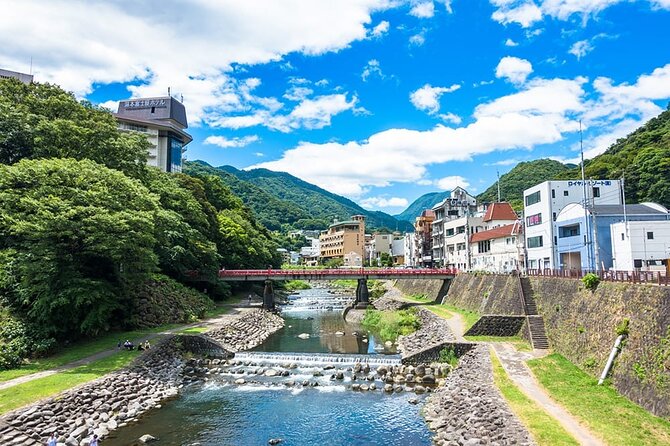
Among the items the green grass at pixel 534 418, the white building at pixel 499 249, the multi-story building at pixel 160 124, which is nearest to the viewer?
the green grass at pixel 534 418

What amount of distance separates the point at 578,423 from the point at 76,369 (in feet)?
76.1

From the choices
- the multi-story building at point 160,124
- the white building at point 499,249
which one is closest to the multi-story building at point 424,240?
the white building at point 499,249

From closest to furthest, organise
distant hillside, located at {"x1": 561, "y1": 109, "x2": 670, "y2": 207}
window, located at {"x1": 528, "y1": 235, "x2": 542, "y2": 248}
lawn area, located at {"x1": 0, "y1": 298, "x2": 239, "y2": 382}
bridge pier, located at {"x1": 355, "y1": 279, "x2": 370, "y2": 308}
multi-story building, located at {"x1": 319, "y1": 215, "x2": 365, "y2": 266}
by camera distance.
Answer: lawn area, located at {"x1": 0, "y1": 298, "x2": 239, "y2": 382}, window, located at {"x1": 528, "y1": 235, "x2": 542, "y2": 248}, bridge pier, located at {"x1": 355, "y1": 279, "x2": 370, "y2": 308}, distant hillside, located at {"x1": 561, "y1": 109, "x2": 670, "y2": 207}, multi-story building, located at {"x1": 319, "y1": 215, "x2": 365, "y2": 266}

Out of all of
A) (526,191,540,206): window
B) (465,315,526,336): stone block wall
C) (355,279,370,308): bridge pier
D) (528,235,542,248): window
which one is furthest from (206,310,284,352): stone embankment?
Answer: (526,191,540,206): window

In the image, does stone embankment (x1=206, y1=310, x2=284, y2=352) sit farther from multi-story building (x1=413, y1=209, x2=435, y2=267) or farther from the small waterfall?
multi-story building (x1=413, y1=209, x2=435, y2=267)

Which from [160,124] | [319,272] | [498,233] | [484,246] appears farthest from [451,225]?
[160,124]

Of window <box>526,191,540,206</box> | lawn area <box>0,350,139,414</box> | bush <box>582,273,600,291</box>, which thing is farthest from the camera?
window <box>526,191,540,206</box>

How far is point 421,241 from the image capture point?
87875mm

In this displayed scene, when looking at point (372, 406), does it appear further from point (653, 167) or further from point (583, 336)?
point (653, 167)

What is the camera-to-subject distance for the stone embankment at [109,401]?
16.0 metres

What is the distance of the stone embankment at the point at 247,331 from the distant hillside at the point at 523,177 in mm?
81720

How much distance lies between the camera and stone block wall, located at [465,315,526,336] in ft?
98.7

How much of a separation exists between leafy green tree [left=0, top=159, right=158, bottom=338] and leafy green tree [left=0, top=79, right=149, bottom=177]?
24.8 feet

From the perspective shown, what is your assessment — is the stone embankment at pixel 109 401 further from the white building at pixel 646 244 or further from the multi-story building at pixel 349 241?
the multi-story building at pixel 349 241
